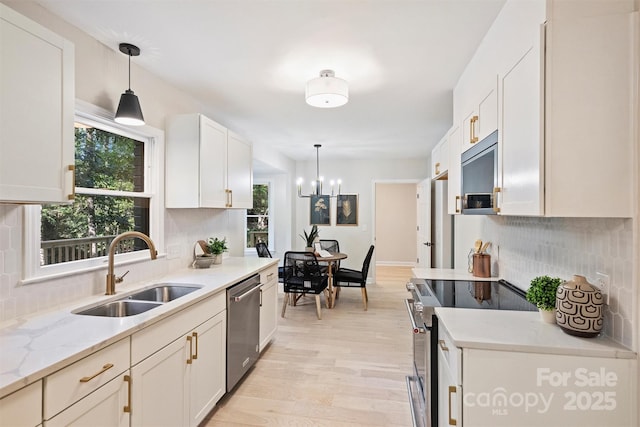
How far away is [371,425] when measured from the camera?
6.84 feet

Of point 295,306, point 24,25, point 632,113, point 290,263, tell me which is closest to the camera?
point 632,113

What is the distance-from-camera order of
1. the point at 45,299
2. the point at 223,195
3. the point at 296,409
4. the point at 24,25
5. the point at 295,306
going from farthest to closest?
the point at 295,306 → the point at 223,195 → the point at 296,409 → the point at 45,299 → the point at 24,25

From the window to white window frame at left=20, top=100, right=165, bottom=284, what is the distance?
12.7ft

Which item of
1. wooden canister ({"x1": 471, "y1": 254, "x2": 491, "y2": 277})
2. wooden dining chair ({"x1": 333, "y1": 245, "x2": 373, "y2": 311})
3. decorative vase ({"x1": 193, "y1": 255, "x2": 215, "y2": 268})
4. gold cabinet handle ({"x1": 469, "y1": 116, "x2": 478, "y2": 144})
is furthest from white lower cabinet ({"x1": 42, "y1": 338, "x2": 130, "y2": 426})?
wooden dining chair ({"x1": 333, "y1": 245, "x2": 373, "y2": 311})

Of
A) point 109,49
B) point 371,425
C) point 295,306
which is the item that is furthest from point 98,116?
point 295,306

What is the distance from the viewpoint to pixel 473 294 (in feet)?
6.56

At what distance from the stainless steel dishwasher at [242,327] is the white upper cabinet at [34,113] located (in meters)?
1.30

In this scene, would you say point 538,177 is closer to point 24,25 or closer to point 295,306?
point 24,25

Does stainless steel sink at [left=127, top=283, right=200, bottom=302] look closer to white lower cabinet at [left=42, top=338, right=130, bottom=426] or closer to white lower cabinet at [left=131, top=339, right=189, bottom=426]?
white lower cabinet at [left=131, top=339, right=189, bottom=426]

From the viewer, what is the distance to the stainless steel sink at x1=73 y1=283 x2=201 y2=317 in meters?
1.81

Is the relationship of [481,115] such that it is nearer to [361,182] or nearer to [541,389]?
[541,389]

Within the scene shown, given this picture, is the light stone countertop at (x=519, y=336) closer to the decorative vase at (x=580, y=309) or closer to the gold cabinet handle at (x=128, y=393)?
the decorative vase at (x=580, y=309)

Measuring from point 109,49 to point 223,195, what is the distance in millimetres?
1369

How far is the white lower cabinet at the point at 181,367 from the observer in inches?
58.8
